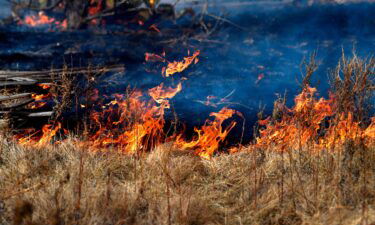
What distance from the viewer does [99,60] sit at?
1395 centimetres

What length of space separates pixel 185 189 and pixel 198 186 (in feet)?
1.44

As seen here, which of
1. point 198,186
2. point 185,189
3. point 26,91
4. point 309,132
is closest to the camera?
point 185,189

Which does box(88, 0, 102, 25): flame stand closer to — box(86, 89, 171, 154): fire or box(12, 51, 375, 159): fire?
box(12, 51, 375, 159): fire

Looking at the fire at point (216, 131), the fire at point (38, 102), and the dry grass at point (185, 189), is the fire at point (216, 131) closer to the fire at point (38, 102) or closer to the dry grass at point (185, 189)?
the fire at point (38, 102)

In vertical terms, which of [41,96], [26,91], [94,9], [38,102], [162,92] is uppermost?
[94,9]

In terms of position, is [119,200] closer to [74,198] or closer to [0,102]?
[74,198]

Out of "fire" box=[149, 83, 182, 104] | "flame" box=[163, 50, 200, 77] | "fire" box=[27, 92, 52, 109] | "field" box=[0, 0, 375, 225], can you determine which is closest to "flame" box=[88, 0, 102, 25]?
"field" box=[0, 0, 375, 225]

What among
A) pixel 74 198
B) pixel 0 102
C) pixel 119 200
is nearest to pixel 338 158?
pixel 119 200

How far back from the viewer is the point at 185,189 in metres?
4.59

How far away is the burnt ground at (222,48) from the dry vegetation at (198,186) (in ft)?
9.37

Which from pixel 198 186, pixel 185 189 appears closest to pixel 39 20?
pixel 198 186

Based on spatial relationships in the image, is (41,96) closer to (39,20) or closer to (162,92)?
(162,92)

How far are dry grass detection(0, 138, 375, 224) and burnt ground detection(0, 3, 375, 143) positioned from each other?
2896 mm

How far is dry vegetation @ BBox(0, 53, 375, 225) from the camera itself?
3967mm
